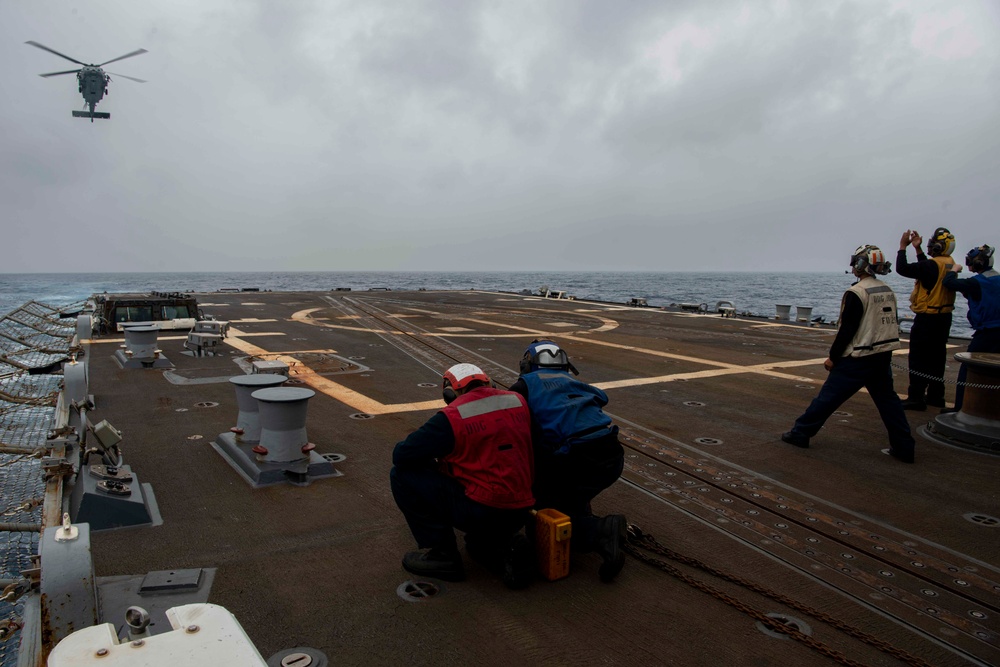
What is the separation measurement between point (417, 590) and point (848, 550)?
127 inches

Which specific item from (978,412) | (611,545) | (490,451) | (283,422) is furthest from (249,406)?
(978,412)

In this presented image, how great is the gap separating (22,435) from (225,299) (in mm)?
22825

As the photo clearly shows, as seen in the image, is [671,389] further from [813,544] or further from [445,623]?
[445,623]

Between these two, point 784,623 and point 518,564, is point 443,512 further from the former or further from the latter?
point 784,623

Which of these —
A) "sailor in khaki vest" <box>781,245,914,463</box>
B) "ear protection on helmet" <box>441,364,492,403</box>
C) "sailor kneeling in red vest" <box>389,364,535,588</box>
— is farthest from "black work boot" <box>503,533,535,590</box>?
"sailor in khaki vest" <box>781,245,914,463</box>

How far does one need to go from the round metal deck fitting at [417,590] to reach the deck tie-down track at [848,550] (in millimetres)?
2385

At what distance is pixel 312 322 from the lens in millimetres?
19484

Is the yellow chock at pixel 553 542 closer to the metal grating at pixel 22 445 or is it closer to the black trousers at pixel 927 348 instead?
the metal grating at pixel 22 445

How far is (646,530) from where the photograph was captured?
4598 millimetres

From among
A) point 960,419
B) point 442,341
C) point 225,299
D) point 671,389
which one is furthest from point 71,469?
point 225,299

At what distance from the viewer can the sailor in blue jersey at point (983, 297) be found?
7695 mm

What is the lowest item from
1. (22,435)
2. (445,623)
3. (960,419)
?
(22,435)

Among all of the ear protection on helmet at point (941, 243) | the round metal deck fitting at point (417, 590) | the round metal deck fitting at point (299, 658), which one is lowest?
the round metal deck fitting at point (299, 658)

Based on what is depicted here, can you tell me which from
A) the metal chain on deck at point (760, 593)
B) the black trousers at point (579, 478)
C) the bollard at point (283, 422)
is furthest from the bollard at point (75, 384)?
the metal chain on deck at point (760, 593)
